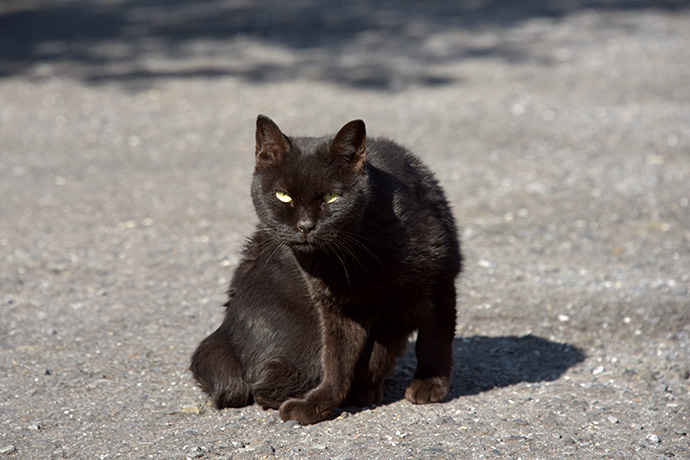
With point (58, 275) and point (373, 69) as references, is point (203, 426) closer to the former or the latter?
point (58, 275)

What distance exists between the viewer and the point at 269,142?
10.1 ft

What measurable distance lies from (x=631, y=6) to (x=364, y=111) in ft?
18.5

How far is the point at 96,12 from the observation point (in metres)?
11.4

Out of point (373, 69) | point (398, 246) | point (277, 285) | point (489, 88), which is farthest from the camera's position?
Result: point (373, 69)

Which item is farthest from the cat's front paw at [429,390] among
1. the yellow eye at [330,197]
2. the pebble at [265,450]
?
the yellow eye at [330,197]

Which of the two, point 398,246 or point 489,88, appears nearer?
point 398,246

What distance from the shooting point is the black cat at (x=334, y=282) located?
2.99 meters

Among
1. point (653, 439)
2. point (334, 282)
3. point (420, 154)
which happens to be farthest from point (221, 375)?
point (420, 154)

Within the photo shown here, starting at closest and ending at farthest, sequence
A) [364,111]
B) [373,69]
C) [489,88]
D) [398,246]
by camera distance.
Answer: [398,246] → [364,111] → [489,88] → [373,69]

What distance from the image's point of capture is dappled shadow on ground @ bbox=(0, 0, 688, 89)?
29.0 ft

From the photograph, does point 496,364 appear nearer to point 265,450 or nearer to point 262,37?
point 265,450

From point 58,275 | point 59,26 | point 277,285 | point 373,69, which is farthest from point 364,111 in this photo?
point 59,26

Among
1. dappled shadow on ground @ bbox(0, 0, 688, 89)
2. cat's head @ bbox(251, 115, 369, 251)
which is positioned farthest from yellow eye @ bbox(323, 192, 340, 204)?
dappled shadow on ground @ bbox(0, 0, 688, 89)

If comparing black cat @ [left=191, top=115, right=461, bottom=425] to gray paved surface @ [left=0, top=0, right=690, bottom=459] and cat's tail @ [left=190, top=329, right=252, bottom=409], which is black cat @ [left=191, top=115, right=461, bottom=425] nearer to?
cat's tail @ [left=190, top=329, right=252, bottom=409]
